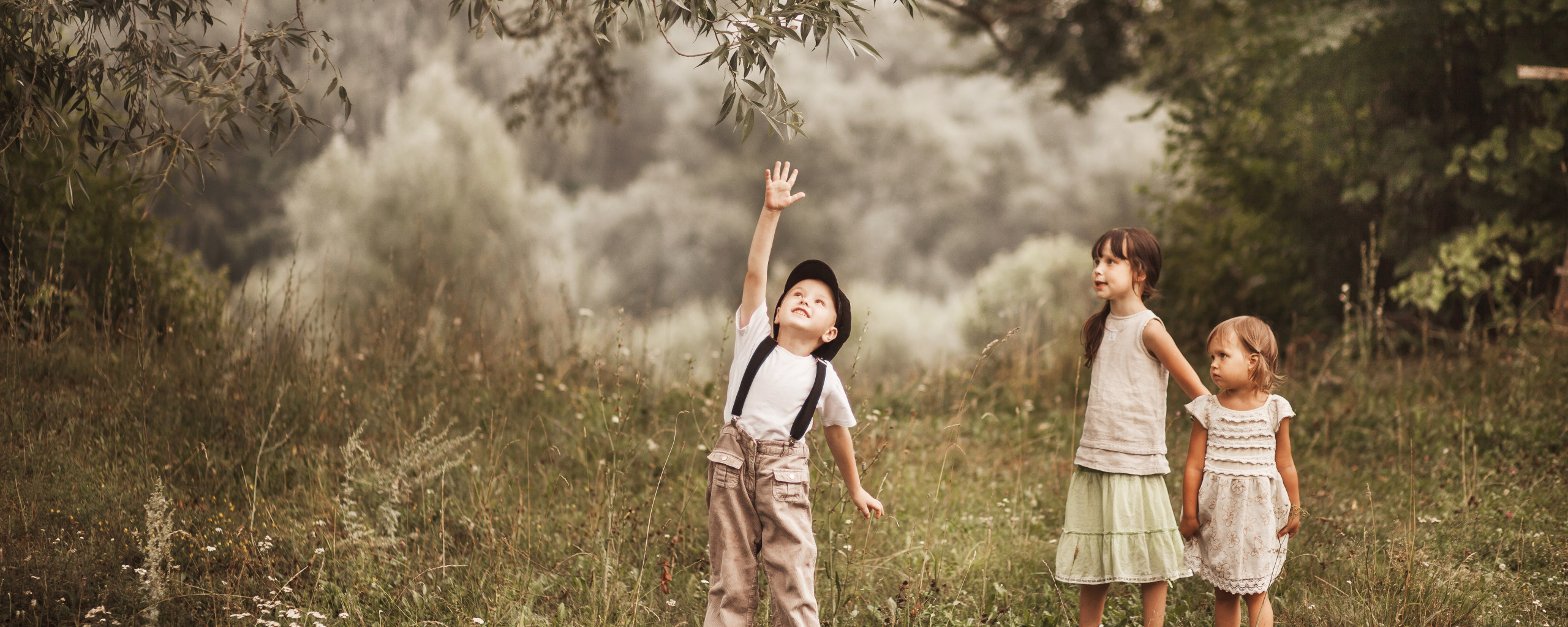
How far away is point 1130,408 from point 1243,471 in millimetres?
384

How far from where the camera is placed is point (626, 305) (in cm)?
1033

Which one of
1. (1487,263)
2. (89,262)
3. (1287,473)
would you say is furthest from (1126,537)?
(1487,263)

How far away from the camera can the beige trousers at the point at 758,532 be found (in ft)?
8.63

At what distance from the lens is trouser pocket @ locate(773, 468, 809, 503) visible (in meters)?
2.63

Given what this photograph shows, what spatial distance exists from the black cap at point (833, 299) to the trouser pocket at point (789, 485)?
14.8 inches

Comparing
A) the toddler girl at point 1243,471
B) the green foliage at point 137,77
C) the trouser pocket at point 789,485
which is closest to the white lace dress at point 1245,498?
the toddler girl at point 1243,471

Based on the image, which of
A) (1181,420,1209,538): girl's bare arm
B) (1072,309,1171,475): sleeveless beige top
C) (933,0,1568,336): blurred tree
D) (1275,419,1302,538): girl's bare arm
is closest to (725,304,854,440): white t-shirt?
(1072,309,1171,475): sleeveless beige top

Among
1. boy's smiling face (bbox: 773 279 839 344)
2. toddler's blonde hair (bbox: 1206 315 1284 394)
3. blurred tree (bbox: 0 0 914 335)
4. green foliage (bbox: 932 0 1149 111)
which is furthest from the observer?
green foliage (bbox: 932 0 1149 111)

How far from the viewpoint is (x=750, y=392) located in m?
2.71

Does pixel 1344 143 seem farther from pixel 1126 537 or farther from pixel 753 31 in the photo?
pixel 753 31

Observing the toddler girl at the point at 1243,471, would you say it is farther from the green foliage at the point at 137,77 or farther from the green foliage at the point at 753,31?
the green foliage at the point at 137,77

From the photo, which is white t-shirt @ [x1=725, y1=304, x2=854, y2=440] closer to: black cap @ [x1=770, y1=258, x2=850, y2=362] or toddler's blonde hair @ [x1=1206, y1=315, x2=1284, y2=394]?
black cap @ [x1=770, y1=258, x2=850, y2=362]

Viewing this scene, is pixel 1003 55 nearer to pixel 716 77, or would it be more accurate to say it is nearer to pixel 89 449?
pixel 716 77

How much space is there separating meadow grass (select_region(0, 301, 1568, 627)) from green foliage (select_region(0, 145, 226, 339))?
0.22m
